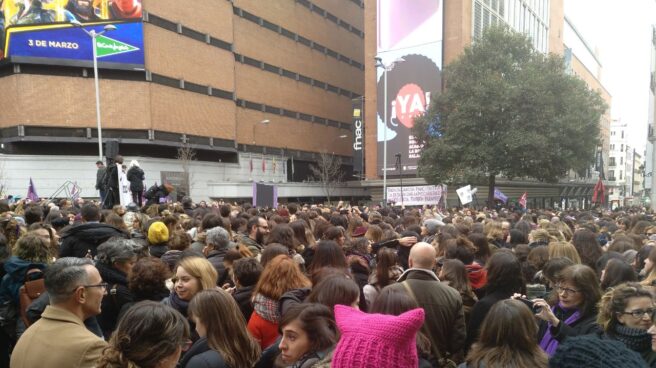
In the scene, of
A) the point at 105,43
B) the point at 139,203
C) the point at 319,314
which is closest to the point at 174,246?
the point at 319,314

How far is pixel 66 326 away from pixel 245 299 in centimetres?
157

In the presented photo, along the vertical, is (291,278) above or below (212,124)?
below

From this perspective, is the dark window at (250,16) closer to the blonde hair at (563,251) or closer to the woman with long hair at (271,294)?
the blonde hair at (563,251)

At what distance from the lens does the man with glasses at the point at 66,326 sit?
7.97ft

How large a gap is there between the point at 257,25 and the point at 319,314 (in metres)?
44.1

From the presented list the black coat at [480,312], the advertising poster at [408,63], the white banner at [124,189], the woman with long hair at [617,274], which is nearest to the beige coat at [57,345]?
the black coat at [480,312]

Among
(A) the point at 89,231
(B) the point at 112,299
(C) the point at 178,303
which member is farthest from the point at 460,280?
(A) the point at 89,231

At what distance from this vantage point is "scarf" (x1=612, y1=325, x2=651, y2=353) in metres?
2.78

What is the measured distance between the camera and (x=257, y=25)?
42.9m

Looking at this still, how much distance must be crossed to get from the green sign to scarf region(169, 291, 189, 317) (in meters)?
31.2

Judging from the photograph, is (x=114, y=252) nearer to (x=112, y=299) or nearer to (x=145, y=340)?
(x=112, y=299)

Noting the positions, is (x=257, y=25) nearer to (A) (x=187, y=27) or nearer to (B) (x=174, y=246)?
(A) (x=187, y=27)

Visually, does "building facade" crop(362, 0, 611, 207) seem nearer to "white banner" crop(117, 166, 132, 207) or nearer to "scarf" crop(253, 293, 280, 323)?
"white banner" crop(117, 166, 132, 207)

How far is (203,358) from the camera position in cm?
263
